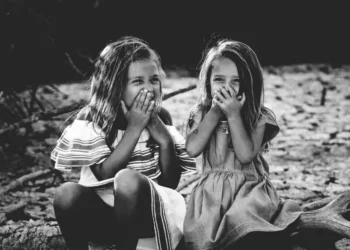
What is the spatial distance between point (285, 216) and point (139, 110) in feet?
2.57

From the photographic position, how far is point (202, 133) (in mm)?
2172

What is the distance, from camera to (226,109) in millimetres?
2117

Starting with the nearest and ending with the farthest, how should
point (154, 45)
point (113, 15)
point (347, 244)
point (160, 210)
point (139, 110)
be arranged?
point (160, 210) → point (139, 110) → point (347, 244) → point (113, 15) → point (154, 45)

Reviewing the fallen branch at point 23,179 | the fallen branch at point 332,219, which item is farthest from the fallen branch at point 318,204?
the fallen branch at point 23,179

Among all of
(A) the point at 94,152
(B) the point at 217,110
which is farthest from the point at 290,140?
(A) the point at 94,152

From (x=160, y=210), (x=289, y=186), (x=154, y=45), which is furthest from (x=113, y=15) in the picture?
(x=160, y=210)

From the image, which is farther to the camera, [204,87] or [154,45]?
[154,45]

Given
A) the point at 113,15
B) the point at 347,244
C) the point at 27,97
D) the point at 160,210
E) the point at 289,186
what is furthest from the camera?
the point at 27,97

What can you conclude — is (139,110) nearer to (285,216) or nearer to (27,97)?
(285,216)

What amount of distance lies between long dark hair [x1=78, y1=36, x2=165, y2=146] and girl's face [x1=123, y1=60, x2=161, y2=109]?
3 cm

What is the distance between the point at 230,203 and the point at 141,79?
2.20 ft

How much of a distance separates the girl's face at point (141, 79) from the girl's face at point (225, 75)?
0.88 feet

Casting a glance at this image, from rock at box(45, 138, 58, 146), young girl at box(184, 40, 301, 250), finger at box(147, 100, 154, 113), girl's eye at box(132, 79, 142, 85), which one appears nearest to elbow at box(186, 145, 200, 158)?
young girl at box(184, 40, 301, 250)

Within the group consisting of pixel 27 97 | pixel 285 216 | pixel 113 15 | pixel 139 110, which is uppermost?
pixel 113 15
